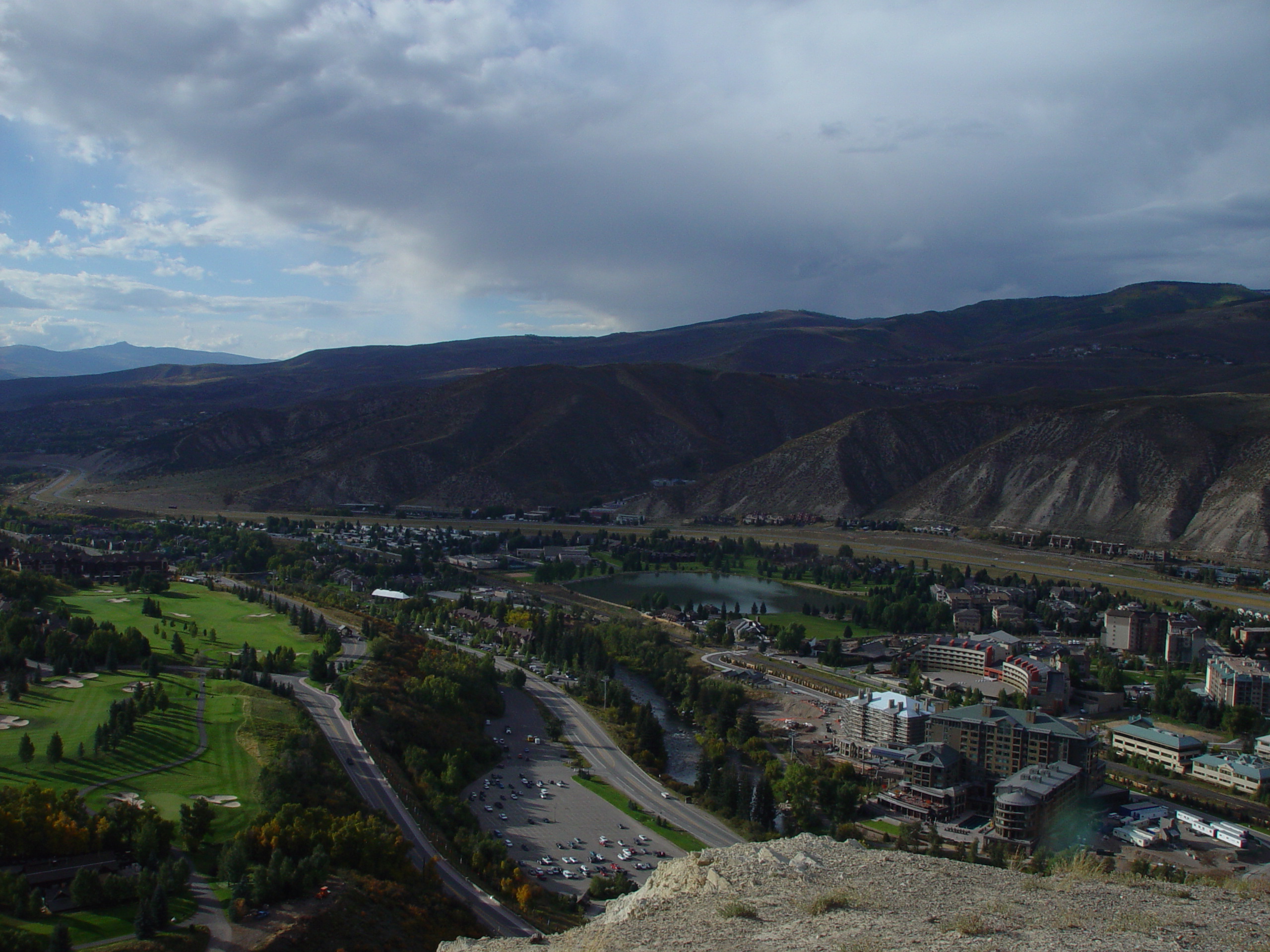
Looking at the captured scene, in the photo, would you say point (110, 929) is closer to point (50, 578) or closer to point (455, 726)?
point (455, 726)

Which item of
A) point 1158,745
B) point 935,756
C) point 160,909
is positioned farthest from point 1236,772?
point 160,909

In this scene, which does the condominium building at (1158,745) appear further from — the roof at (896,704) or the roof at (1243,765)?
the roof at (896,704)

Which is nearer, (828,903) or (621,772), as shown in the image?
(828,903)

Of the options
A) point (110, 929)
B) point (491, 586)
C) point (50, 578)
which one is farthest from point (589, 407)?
point (110, 929)

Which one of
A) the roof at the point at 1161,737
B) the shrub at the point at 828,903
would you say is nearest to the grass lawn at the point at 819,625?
the roof at the point at 1161,737

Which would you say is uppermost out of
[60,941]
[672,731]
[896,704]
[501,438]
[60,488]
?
[501,438]

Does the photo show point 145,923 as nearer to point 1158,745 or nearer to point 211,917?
point 211,917
